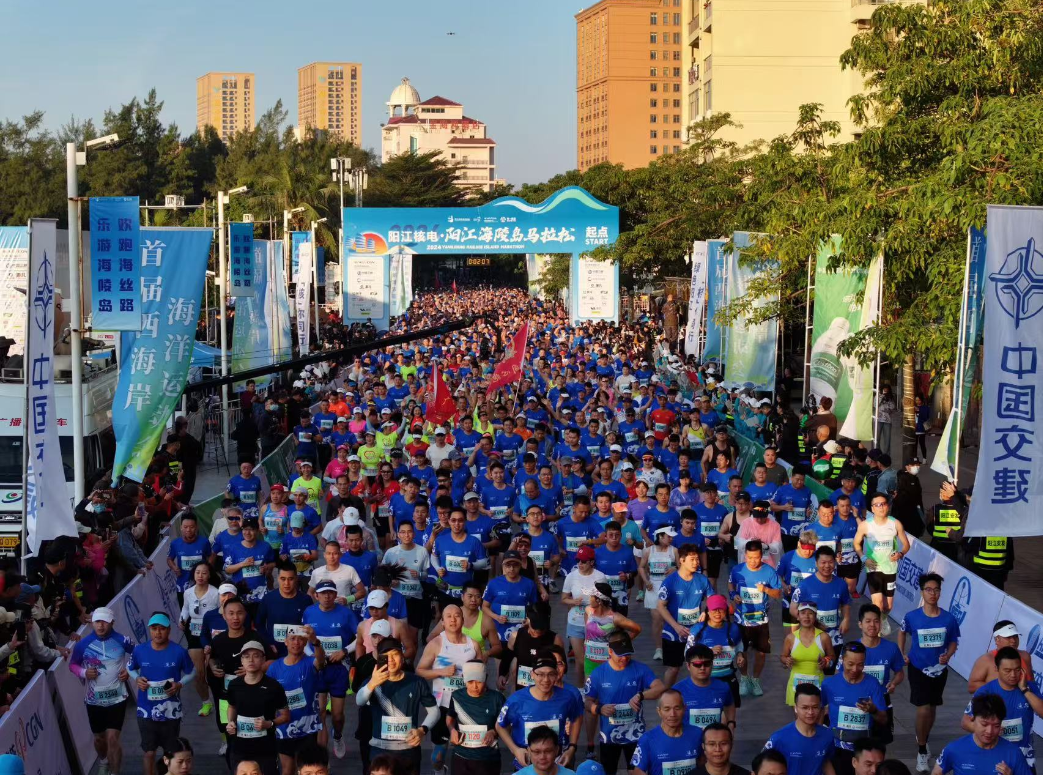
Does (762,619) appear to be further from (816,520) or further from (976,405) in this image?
(976,405)

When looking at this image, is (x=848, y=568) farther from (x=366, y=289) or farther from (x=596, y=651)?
(x=366, y=289)

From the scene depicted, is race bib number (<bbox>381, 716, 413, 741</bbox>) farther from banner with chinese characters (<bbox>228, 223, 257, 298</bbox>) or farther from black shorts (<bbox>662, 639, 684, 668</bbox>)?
banner with chinese characters (<bbox>228, 223, 257, 298</bbox>)

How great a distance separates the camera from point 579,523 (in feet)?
39.9

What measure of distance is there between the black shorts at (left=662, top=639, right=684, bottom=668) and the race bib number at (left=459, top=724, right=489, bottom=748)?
118 inches

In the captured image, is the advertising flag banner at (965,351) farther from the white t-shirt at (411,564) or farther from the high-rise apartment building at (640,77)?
the high-rise apartment building at (640,77)

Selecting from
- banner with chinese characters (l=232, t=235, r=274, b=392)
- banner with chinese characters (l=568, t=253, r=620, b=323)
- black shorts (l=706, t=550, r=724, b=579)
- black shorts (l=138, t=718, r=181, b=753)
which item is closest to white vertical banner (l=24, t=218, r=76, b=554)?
black shorts (l=138, t=718, r=181, b=753)

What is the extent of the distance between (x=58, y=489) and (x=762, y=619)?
5759 mm

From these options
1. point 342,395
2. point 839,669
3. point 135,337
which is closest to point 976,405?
point 342,395

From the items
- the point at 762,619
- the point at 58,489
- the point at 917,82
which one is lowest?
the point at 762,619

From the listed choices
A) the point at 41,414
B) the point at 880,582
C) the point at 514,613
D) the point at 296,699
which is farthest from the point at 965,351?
the point at 41,414

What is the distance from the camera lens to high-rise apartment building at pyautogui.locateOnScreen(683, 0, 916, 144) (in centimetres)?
5144

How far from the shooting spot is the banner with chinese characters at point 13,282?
2250 centimetres

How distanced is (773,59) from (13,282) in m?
35.9

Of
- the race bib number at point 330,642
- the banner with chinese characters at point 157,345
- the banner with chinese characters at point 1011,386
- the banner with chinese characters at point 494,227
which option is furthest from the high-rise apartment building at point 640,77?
the race bib number at point 330,642
